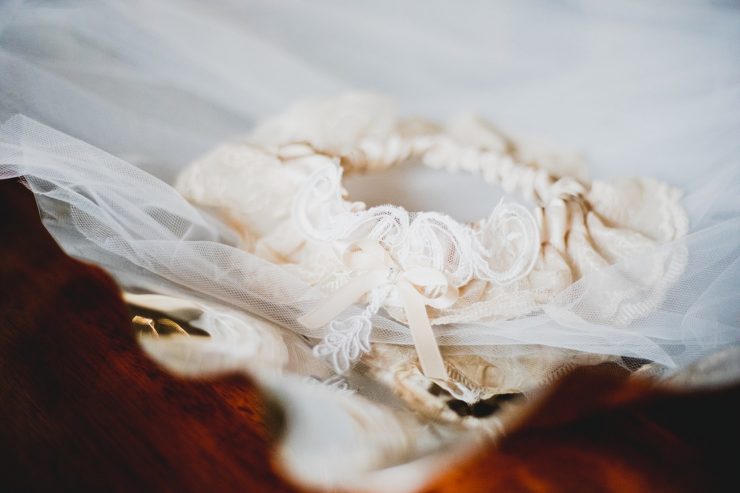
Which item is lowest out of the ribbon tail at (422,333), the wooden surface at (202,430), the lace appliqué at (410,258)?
the wooden surface at (202,430)

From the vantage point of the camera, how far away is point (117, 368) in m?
0.70

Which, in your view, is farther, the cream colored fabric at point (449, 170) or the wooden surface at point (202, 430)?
the cream colored fabric at point (449, 170)

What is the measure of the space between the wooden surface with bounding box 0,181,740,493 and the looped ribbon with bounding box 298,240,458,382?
12cm

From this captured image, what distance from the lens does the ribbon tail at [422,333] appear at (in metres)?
0.66

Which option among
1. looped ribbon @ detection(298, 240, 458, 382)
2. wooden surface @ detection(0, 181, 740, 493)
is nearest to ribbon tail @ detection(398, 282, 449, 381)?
looped ribbon @ detection(298, 240, 458, 382)

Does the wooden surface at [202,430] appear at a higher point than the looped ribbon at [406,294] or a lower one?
lower

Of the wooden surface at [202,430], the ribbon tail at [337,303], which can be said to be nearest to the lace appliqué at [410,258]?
the ribbon tail at [337,303]

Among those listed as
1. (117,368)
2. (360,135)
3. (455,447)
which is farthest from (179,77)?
(455,447)

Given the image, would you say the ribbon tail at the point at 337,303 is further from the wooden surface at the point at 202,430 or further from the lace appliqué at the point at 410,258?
the wooden surface at the point at 202,430

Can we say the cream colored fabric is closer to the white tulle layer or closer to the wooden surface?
the white tulle layer

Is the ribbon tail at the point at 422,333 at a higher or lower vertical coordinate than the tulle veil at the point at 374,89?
lower

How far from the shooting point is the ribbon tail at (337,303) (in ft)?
2.21

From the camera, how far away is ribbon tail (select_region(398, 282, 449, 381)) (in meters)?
0.66

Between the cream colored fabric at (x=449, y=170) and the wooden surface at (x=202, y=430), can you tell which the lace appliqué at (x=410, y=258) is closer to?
A: the cream colored fabric at (x=449, y=170)
